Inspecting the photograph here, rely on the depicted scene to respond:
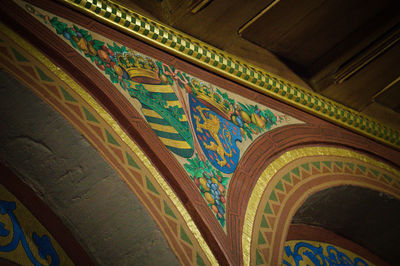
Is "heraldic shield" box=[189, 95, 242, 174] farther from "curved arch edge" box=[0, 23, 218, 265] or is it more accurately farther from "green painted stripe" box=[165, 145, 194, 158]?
"curved arch edge" box=[0, 23, 218, 265]

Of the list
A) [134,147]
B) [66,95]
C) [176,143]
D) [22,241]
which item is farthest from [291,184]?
[22,241]

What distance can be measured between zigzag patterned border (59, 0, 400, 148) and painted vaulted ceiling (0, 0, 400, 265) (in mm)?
11

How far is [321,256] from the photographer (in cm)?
424

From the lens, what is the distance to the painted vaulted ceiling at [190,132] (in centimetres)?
267

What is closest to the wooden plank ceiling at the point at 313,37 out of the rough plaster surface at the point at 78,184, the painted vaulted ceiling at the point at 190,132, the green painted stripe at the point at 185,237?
the painted vaulted ceiling at the point at 190,132

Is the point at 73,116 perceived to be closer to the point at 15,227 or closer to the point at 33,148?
the point at 33,148

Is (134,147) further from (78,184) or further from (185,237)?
(185,237)

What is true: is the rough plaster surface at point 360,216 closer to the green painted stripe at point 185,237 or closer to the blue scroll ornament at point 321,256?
the blue scroll ornament at point 321,256

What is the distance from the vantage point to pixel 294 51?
4246 millimetres

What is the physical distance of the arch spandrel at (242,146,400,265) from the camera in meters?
3.04

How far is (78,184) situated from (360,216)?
267 centimetres

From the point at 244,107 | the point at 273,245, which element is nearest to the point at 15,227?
the point at 273,245

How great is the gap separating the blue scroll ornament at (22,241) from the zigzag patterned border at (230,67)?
1.21 meters

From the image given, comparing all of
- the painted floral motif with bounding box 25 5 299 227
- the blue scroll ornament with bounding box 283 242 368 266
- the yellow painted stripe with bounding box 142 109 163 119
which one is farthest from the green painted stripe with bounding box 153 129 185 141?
the blue scroll ornament with bounding box 283 242 368 266
